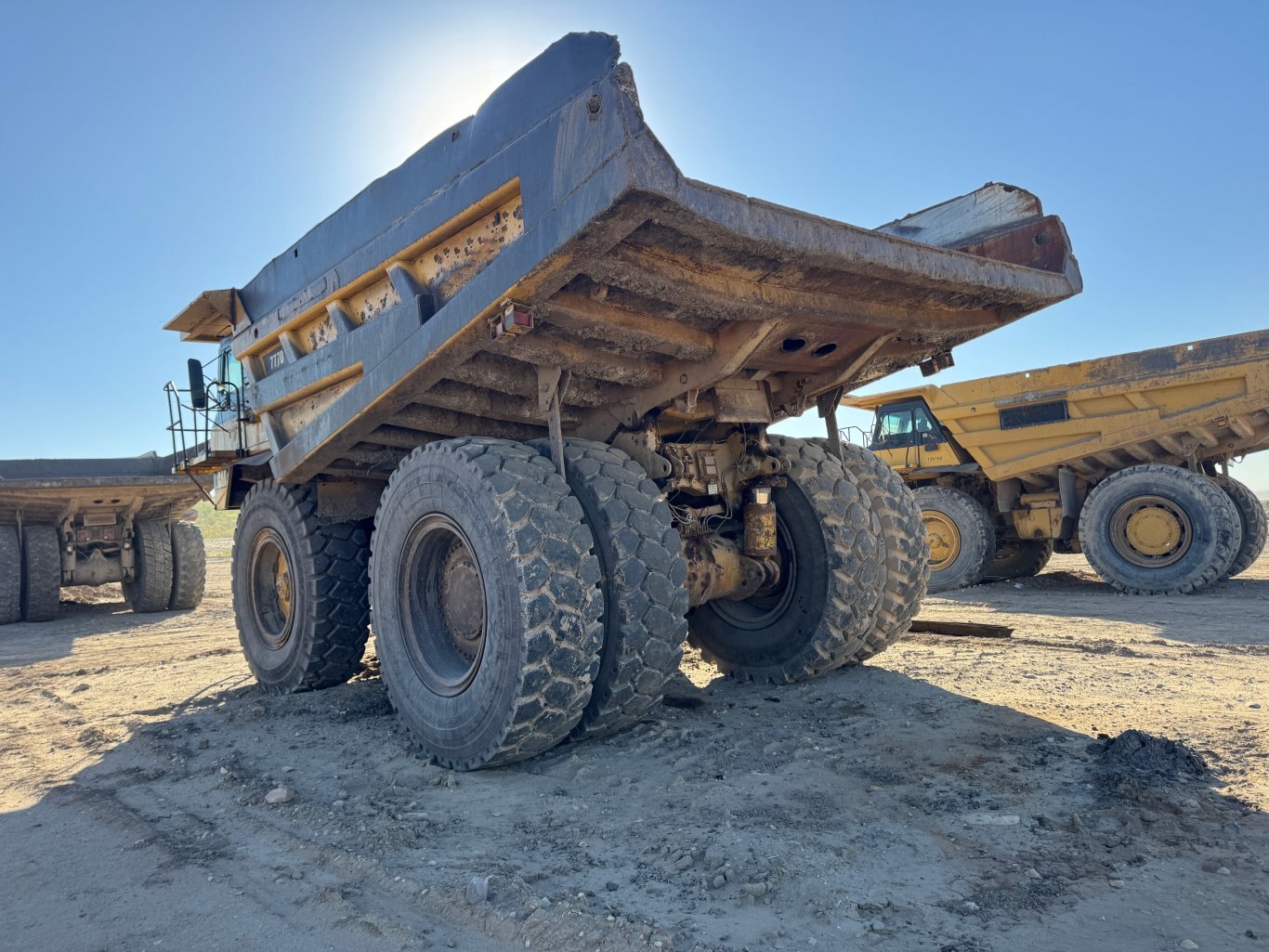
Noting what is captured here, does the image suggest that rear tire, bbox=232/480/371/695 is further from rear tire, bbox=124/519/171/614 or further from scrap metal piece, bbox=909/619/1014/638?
rear tire, bbox=124/519/171/614

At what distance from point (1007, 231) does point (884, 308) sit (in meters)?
0.81

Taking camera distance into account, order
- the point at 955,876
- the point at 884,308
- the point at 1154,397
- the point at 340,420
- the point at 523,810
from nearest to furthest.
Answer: the point at 955,876 → the point at 523,810 → the point at 884,308 → the point at 340,420 → the point at 1154,397

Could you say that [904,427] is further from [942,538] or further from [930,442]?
[942,538]

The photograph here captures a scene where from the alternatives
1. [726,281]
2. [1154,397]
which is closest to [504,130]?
[726,281]

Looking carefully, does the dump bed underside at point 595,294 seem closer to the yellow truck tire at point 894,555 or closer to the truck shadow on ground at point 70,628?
the yellow truck tire at point 894,555

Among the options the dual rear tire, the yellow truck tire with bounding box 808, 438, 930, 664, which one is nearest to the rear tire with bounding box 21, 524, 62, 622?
the dual rear tire

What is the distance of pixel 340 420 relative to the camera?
4262mm

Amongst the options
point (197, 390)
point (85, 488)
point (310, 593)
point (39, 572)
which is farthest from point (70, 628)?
point (310, 593)

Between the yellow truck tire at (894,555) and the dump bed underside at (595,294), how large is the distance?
696 millimetres

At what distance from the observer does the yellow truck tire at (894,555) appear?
4.86 metres

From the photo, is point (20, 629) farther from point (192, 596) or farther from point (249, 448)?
point (249, 448)

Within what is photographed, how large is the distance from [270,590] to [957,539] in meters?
8.45

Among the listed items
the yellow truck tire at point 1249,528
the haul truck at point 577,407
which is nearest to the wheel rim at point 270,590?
the haul truck at point 577,407

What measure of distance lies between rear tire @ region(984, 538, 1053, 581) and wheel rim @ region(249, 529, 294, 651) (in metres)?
9.85
